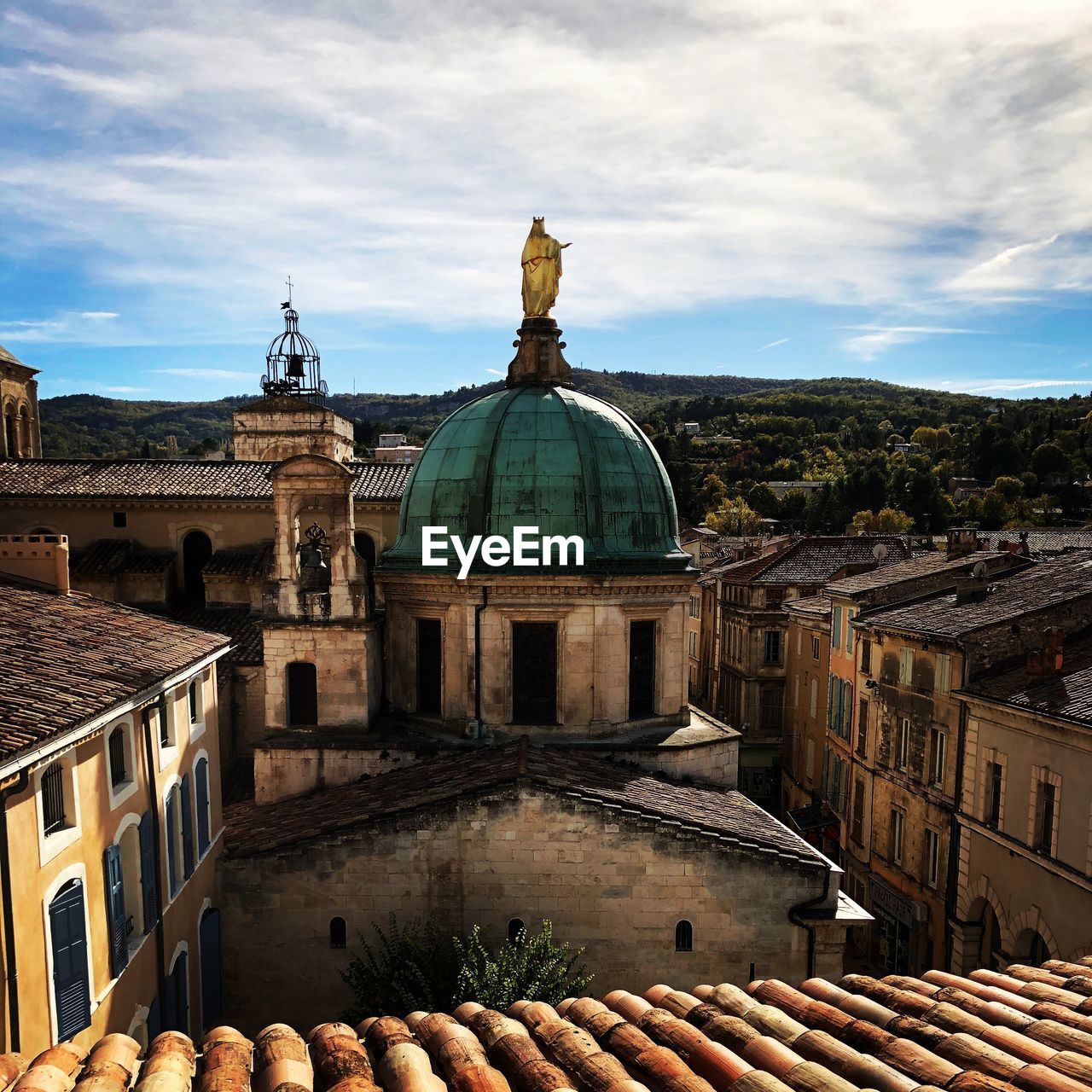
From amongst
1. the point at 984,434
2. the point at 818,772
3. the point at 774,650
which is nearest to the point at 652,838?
the point at 818,772

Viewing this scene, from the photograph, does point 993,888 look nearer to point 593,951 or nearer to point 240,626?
point 593,951

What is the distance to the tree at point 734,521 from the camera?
10725 cm

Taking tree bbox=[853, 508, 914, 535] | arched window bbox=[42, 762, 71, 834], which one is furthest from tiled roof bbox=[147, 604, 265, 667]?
tree bbox=[853, 508, 914, 535]

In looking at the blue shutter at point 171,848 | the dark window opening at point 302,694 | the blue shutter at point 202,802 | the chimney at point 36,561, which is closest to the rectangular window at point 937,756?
the dark window opening at point 302,694

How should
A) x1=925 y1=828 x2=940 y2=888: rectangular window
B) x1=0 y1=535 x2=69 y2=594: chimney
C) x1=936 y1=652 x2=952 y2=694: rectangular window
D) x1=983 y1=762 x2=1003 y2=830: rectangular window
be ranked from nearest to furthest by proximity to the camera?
1. x1=0 y1=535 x2=69 y2=594: chimney
2. x1=983 y1=762 x2=1003 y2=830: rectangular window
3. x1=936 y1=652 x2=952 y2=694: rectangular window
4. x1=925 y1=828 x2=940 y2=888: rectangular window

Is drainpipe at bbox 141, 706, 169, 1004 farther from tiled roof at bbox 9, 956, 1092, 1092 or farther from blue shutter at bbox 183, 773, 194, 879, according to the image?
tiled roof at bbox 9, 956, 1092, 1092

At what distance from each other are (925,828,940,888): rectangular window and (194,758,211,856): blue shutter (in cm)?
1992

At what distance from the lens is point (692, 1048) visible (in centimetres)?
748

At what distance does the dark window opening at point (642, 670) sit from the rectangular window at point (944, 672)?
8.84 meters

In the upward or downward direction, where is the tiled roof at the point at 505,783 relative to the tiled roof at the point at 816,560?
downward

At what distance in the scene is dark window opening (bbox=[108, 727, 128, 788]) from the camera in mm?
12680

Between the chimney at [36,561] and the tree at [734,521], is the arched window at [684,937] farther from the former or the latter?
the tree at [734,521]

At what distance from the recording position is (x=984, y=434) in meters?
125

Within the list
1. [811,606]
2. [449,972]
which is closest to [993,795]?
[449,972]
